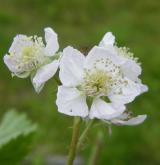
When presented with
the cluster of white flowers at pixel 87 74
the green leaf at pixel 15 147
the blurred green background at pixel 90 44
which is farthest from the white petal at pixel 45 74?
the blurred green background at pixel 90 44

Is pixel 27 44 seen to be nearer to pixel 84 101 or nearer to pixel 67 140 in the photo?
pixel 84 101

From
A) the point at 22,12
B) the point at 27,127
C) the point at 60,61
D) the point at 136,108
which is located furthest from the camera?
the point at 22,12

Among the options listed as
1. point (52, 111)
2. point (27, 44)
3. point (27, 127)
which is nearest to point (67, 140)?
point (52, 111)

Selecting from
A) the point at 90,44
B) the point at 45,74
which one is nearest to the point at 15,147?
the point at 45,74

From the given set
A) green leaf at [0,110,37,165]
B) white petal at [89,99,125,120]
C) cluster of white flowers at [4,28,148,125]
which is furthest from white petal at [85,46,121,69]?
green leaf at [0,110,37,165]

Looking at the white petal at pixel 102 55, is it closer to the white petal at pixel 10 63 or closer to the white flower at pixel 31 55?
the white flower at pixel 31 55

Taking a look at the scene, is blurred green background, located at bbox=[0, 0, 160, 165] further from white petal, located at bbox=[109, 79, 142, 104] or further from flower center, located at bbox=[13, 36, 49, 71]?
white petal, located at bbox=[109, 79, 142, 104]

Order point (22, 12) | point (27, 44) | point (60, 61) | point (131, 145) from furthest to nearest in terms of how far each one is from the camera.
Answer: point (22, 12) → point (131, 145) → point (27, 44) → point (60, 61)
